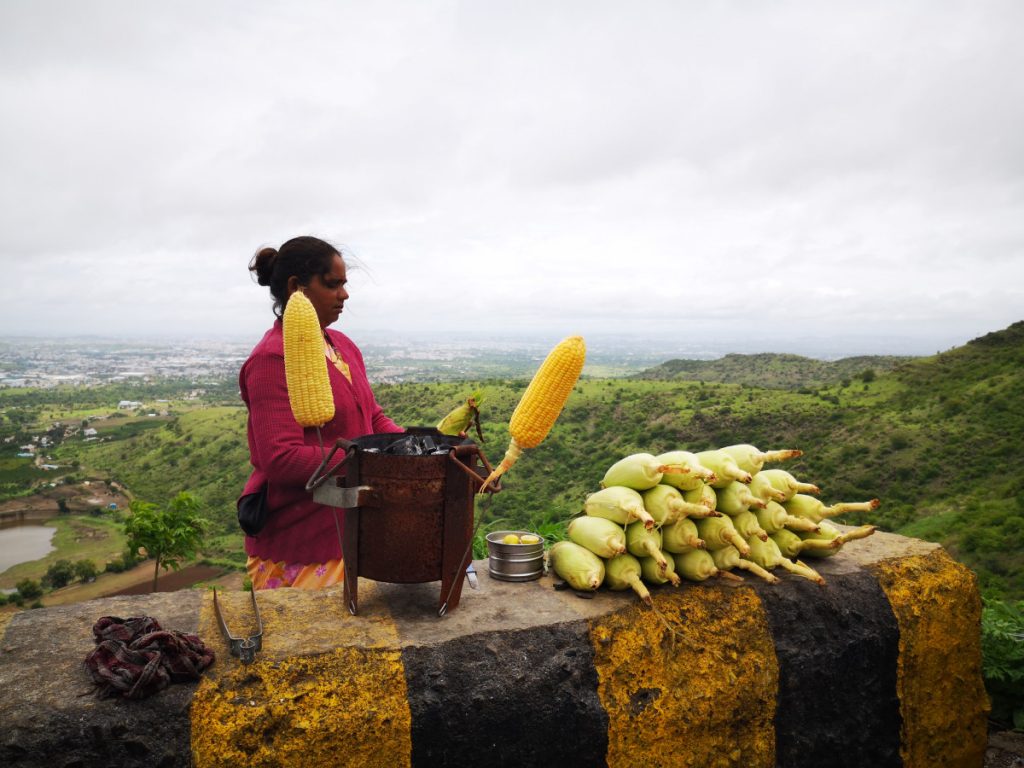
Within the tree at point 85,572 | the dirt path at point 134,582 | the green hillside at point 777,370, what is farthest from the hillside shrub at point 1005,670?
the green hillside at point 777,370

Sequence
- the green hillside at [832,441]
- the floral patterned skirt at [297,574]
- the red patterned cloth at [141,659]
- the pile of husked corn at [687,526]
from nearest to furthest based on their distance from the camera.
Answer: the red patterned cloth at [141,659] → the pile of husked corn at [687,526] → the floral patterned skirt at [297,574] → the green hillside at [832,441]

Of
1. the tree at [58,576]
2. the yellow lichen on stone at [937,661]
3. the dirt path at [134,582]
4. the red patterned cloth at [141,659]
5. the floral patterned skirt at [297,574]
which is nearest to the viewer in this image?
the red patterned cloth at [141,659]

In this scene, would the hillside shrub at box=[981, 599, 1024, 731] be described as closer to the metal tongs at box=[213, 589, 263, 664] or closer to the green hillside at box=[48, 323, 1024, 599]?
the metal tongs at box=[213, 589, 263, 664]

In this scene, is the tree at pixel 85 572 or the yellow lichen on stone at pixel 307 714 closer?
the yellow lichen on stone at pixel 307 714

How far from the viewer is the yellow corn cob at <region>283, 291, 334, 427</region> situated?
106 inches

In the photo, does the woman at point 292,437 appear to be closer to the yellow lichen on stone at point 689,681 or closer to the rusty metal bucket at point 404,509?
the rusty metal bucket at point 404,509

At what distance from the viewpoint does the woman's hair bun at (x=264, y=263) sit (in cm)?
399

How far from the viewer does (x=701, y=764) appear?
2852mm

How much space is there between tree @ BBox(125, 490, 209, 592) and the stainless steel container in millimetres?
6110

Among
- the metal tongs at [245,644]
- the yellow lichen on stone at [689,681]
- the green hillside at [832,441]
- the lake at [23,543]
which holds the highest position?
the metal tongs at [245,644]

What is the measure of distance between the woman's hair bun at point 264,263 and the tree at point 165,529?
5.11 meters

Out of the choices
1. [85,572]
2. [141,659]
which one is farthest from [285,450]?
[85,572]

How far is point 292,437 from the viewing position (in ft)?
10.9

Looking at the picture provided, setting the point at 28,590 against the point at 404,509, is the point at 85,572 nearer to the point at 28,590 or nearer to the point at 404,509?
the point at 28,590
